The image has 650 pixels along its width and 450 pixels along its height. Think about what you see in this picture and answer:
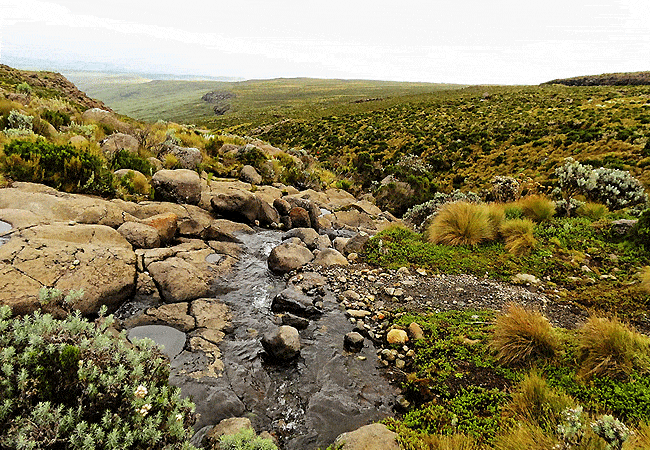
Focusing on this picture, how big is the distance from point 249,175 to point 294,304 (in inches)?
398

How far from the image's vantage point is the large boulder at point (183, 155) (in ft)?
45.7

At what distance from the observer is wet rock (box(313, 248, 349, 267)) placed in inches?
356

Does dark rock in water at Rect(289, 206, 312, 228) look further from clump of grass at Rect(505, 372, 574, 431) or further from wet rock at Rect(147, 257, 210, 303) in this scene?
clump of grass at Rect(505, 372, 574, 431)

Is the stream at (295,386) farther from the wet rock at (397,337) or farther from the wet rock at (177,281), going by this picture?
the wet rock at (177,281)

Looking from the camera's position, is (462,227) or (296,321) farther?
(462,227)

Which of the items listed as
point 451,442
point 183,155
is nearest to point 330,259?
point 451,442

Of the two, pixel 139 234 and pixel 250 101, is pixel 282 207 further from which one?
pixel 250 101

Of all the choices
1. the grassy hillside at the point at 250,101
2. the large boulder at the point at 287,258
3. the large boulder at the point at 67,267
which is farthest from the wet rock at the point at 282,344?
the grassy hillside at the point at 250,101

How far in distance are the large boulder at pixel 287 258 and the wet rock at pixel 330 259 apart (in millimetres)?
298

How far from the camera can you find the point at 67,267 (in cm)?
585

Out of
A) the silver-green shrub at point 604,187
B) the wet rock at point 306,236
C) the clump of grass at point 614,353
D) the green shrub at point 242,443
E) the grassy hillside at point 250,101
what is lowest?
the wet rock at point 306,236

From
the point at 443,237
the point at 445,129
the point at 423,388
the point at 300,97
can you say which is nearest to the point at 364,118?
the point at 445,129

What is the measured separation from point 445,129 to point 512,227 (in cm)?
2775

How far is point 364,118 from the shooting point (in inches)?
1884
